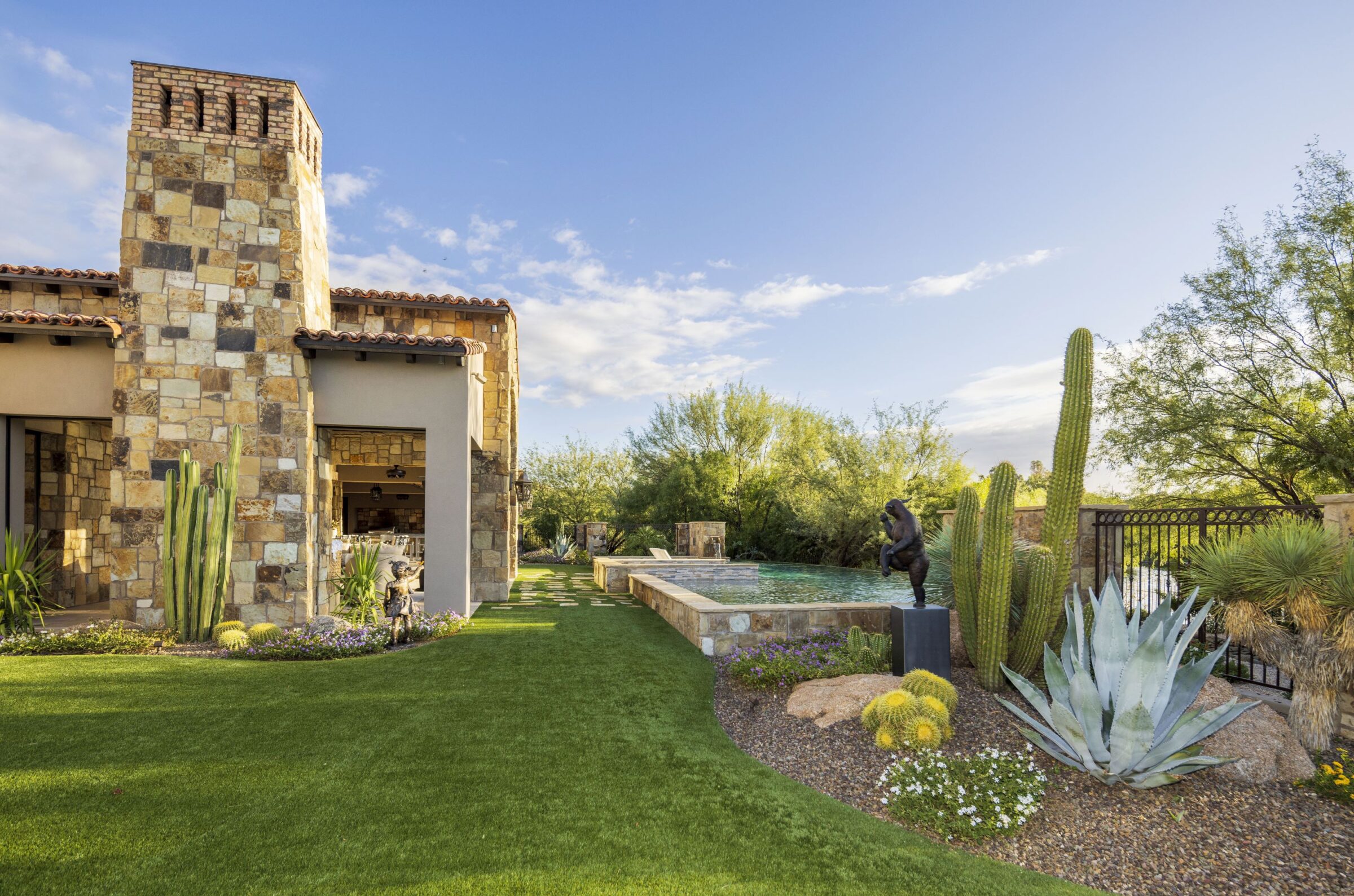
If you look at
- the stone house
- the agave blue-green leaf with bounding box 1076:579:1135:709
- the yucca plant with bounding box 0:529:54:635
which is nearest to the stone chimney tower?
the stone house

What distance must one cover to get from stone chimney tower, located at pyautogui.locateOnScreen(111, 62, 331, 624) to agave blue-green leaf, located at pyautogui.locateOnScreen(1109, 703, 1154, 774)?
9.25m

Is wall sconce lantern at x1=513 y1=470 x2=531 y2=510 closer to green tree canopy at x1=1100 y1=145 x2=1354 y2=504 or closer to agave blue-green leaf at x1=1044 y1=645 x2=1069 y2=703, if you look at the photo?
agave blue-green leaf at x1=1044 y1=645 x2=1069 y2=703

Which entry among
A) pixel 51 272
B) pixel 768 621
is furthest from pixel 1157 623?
pixel 51 272

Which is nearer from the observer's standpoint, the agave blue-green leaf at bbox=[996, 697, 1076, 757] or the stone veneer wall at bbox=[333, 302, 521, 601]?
the agave blue-green leaf at bbox=[996, 697, 1076, 757]

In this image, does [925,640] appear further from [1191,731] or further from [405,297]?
[405,297]

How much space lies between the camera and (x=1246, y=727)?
4.28 m

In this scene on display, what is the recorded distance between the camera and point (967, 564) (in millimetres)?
6160

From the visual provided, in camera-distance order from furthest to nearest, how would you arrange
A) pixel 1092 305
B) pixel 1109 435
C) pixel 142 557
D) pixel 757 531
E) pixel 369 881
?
pixel 757 531 < pixel 1109 435 < pixel 142 557 < pixel 1092 305 < pixel 369 881

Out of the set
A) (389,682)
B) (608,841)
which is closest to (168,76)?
(389,682)

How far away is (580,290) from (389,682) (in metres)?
13.3

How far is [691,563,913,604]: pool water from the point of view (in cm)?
1155

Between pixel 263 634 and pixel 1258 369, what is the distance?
66.0ft

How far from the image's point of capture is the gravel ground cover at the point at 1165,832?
308cm

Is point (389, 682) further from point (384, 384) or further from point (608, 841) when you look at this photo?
point (384, 384)
